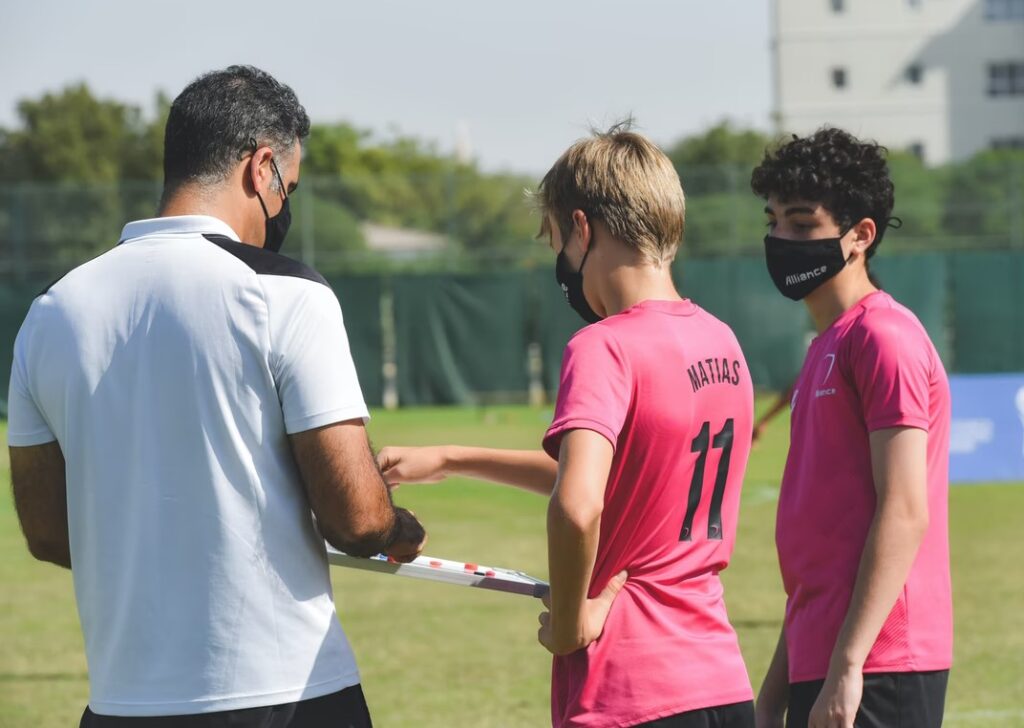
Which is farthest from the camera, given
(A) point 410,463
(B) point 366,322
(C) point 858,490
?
(B) point 366,322

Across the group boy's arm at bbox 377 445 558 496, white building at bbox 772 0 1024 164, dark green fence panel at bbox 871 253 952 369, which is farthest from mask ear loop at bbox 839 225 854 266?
white building at bbox 772 0 1024 164

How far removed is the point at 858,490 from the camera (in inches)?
123

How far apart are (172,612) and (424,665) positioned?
495 centimetres

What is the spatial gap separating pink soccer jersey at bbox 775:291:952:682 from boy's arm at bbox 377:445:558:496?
60 cm

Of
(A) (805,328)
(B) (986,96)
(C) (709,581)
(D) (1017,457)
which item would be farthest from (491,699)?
(B) (986,96)

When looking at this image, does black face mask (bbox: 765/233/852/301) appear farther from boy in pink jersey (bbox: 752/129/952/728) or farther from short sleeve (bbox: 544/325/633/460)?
short sleeve (bbox: 544/325/633/460)

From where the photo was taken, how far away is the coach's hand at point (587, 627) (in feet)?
8.86

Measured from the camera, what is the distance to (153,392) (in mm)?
2688

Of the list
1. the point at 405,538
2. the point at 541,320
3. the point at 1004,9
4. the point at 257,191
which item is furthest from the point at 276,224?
the point at 1004,9

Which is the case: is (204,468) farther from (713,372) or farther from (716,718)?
(716,718)

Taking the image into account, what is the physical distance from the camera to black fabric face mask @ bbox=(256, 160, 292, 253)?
2.96 m

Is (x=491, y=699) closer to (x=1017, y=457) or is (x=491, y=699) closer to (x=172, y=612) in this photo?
(x=172, y=612)

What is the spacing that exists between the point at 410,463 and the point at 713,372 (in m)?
0.88

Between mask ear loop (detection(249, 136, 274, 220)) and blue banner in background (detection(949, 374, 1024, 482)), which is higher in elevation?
mask ear loop (detection(249, 136, 274, 220))
